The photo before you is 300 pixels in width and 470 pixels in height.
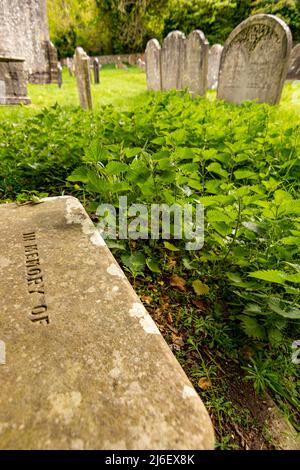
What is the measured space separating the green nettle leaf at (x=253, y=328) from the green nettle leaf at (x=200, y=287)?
0.26m

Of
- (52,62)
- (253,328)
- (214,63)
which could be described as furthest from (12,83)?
(52,62)

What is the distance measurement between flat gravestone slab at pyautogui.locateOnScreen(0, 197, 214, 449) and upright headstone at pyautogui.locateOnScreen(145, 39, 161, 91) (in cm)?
872

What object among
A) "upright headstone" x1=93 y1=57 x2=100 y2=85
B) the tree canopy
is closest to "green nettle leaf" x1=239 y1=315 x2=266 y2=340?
"upright headstone" x1=93 y1=57 x2=100 y2=85

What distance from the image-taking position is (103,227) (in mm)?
1684

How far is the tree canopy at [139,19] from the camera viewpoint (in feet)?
62.5

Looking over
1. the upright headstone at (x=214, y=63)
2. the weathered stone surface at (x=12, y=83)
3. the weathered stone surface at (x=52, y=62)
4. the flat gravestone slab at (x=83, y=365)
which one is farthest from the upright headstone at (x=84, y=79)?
the weathered stone surface at (x=52, y=62)

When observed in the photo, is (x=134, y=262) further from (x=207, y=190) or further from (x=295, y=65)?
(x=295, y=65)

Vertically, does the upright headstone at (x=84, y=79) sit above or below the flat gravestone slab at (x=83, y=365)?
above

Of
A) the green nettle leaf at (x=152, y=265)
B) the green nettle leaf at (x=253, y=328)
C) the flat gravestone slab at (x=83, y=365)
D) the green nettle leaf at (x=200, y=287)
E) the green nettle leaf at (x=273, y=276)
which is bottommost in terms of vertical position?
the green nettle leaf at (x=200, y=287)

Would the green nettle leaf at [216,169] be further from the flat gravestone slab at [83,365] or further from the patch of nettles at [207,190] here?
the flat gravestone slab at [83,365]

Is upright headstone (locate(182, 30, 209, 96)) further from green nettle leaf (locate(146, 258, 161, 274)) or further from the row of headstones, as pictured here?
green nettle leaf (locate(146, 258, 161, 274))

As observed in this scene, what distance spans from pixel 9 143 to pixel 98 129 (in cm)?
87

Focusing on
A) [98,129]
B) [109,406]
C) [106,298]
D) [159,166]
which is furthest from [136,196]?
[98,129]
